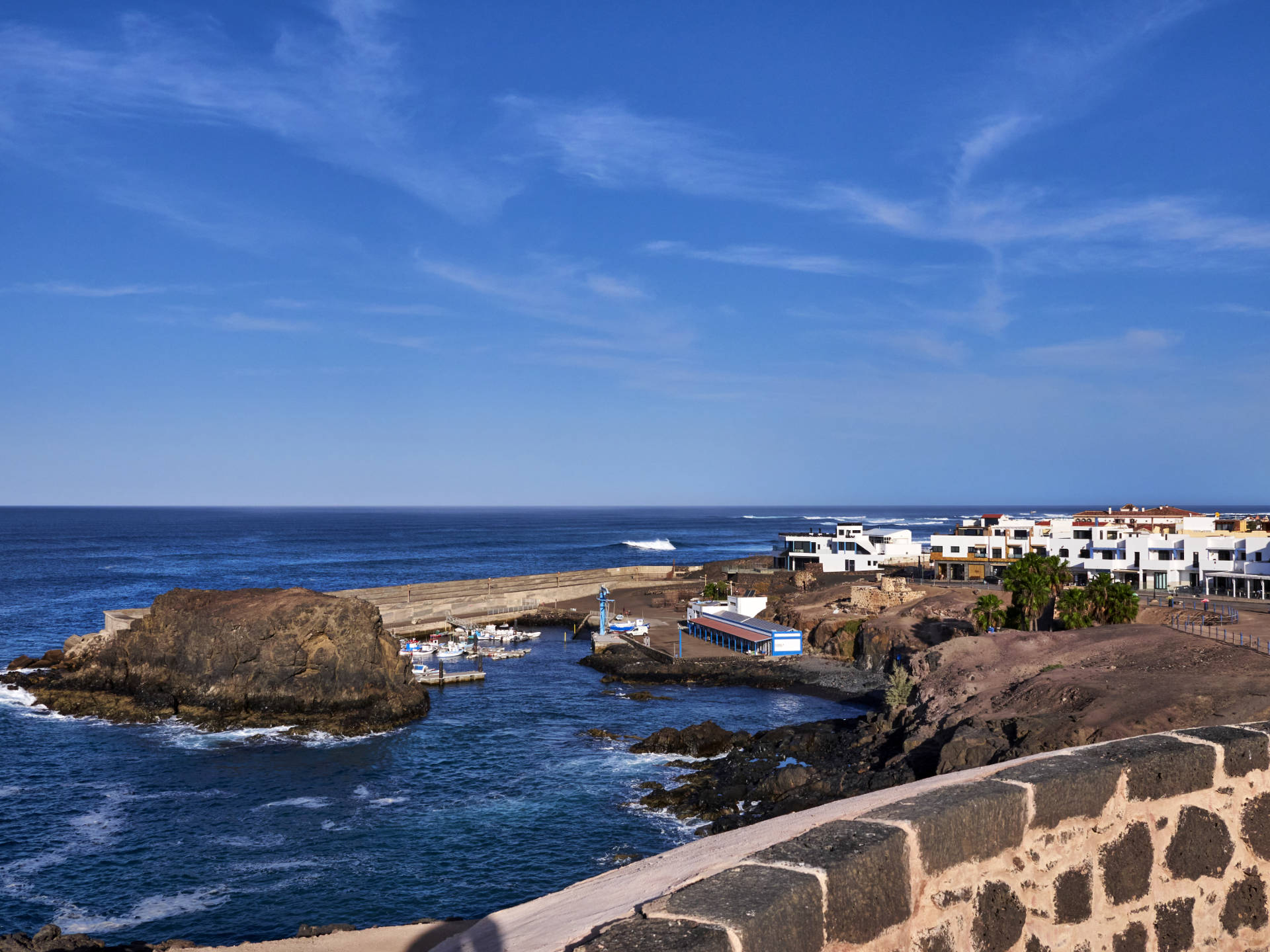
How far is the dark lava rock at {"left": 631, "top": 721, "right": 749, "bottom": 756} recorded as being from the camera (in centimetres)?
3800

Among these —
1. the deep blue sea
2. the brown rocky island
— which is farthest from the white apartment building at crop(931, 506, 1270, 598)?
the brown rocky island

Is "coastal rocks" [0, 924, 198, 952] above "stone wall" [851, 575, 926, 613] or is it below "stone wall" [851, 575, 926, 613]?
below

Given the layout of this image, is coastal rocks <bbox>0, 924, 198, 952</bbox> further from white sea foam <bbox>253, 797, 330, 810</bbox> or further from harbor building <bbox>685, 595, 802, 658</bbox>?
harbor building <bbox>685, 595, 802, 658</bbox>

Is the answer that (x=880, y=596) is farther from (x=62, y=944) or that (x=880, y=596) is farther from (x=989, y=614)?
(x=62, y=944)

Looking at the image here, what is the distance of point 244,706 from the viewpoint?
4466cm

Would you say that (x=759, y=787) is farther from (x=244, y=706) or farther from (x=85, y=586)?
(x=85, y=586)

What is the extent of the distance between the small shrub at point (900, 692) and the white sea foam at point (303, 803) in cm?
2399

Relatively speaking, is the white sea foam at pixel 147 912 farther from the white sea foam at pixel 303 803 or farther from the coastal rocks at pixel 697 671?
the coastal rocks at pixel 697 671

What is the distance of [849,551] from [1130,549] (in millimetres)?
26414

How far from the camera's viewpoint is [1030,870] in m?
4.81

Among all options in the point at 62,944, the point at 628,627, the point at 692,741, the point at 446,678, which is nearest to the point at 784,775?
the point at 692,741

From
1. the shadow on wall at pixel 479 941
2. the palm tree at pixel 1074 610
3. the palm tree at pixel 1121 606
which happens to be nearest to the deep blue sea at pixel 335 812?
the palm tree at pixel 1074 610

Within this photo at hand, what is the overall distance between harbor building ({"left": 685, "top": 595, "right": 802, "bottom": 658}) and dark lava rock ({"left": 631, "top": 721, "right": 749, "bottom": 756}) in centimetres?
2047

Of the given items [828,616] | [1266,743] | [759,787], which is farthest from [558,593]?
[1266,743]
